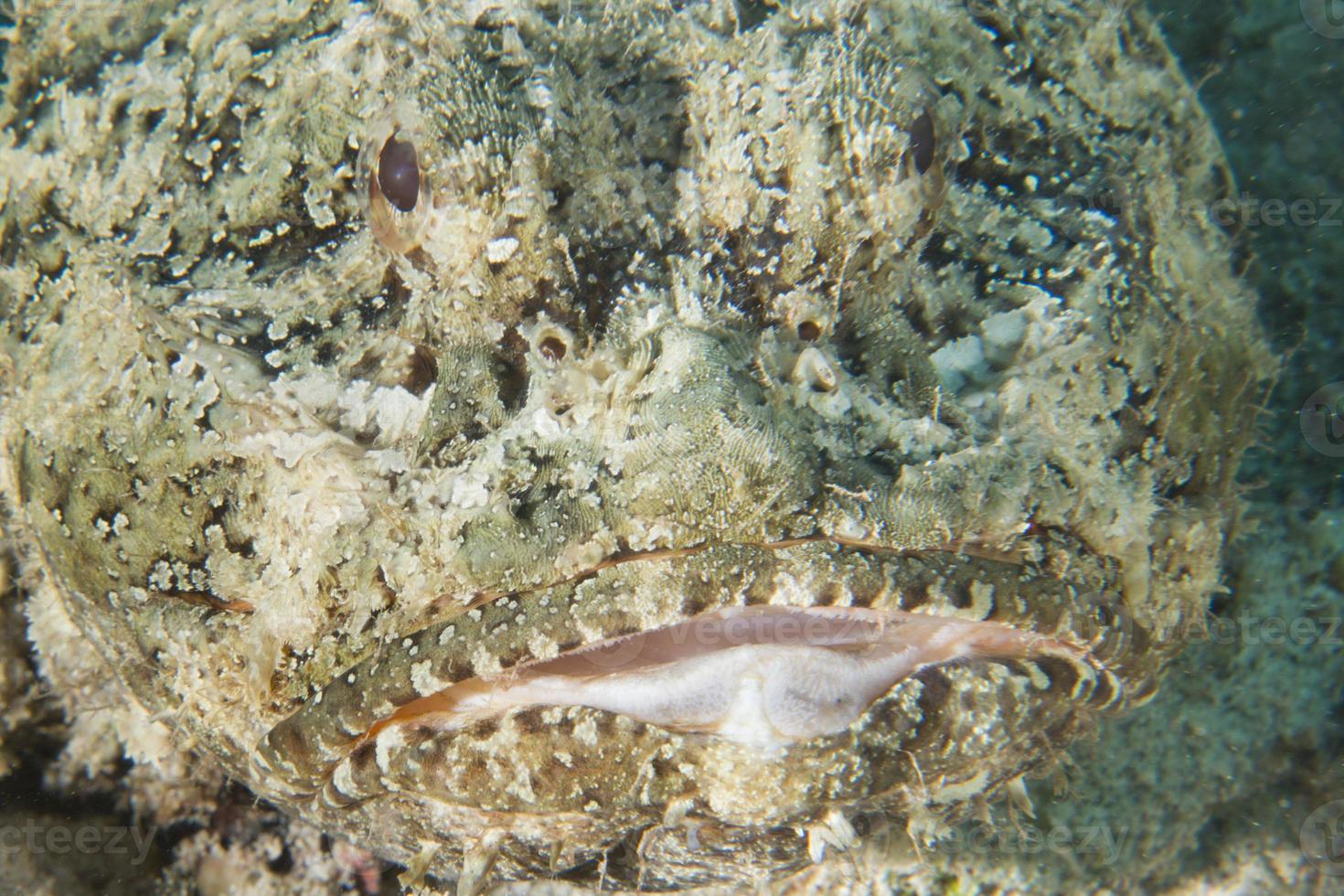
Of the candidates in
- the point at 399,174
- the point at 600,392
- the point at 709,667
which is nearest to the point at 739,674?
the point at 709,667

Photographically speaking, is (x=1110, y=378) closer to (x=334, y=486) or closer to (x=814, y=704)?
(x=814, y=704)

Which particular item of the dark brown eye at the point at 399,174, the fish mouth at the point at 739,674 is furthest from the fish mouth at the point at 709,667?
the dark brown eye at the point at 399,174

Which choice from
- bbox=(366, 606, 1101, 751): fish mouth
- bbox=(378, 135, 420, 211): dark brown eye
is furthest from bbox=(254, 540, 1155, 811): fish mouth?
bbox=(378, 135, 420, 211): dark brown eye

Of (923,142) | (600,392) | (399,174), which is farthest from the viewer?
(923,142)

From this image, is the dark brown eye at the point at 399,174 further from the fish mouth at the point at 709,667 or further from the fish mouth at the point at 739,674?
the fish mouth at the point at 739,674

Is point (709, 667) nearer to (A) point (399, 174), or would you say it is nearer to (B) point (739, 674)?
(B) point (739, 674)
